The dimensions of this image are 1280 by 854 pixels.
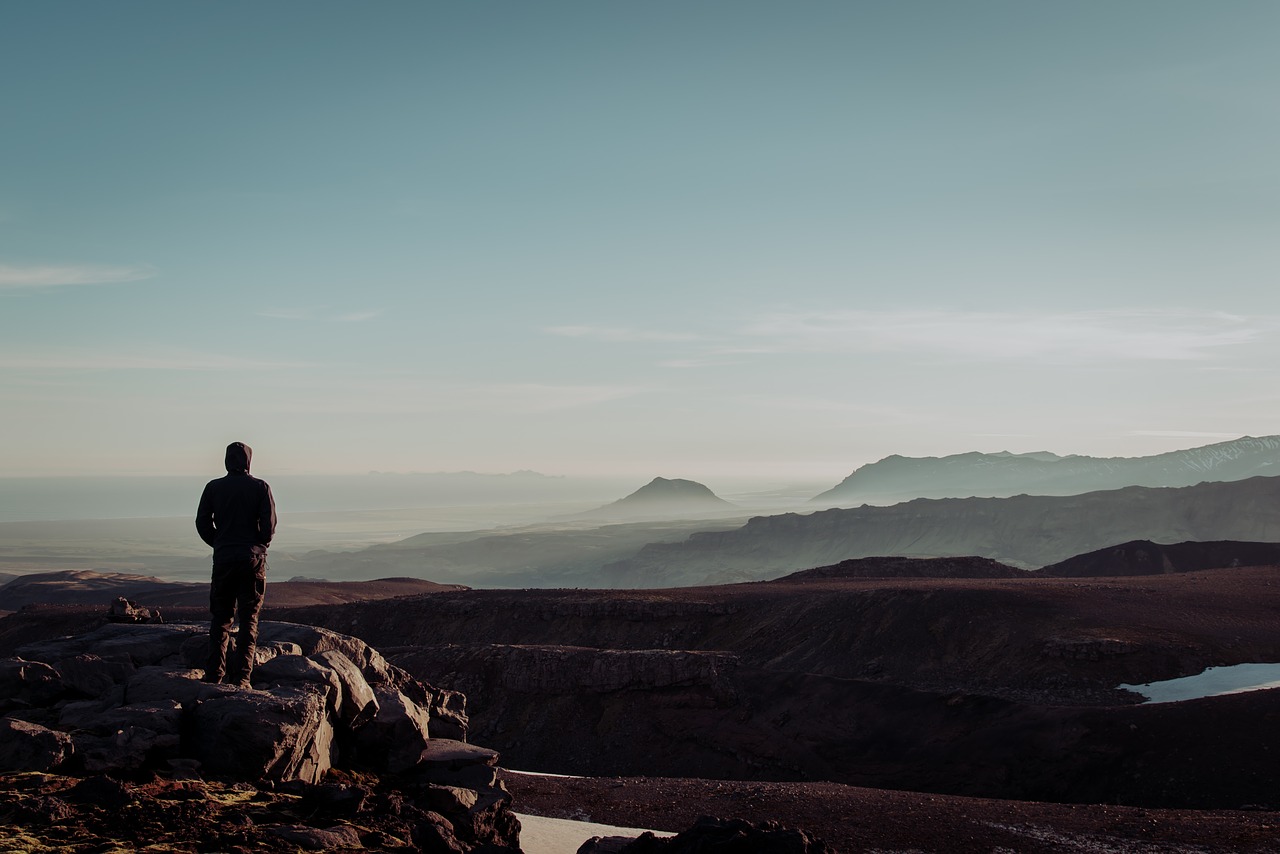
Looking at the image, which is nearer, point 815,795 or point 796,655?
point 815,795

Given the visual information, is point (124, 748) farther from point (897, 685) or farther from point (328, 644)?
point (897, 685)

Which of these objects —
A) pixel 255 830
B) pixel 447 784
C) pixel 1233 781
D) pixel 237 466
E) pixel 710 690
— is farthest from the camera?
pixel 710 690

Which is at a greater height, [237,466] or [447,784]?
[237,466]

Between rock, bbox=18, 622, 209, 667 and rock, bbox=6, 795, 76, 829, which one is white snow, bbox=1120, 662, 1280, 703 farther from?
rock, bbox=6, 795, 76, 829

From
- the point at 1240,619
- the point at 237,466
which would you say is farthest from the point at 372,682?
the point at 1240,619

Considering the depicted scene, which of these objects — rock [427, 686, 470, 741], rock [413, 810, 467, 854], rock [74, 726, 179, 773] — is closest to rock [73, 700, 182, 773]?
rock [74, 726, 179, 773]

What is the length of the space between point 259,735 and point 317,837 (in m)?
2.16

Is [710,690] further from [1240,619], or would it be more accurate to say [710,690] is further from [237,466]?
[237,466]

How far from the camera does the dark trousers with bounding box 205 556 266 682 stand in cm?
1337

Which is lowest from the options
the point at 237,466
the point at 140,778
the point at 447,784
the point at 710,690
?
the point at 710,690

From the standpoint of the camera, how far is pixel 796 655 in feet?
132

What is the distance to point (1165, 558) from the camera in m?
70.1

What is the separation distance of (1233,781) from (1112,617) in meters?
15.2

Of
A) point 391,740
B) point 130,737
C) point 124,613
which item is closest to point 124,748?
point 130,737
